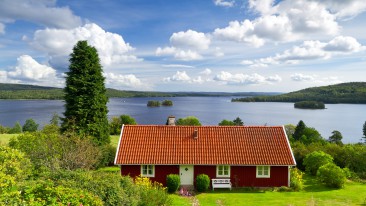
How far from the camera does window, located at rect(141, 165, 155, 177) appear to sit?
23.5 meters

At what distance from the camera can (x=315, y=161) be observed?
27156mm

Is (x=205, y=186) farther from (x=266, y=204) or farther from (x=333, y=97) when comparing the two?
(x=333, y=97)

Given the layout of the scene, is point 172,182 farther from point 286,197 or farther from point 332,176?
point 332,176

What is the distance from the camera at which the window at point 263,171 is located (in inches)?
928

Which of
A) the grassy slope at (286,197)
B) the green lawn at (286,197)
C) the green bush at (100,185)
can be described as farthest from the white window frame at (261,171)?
the green bush at (100,185)

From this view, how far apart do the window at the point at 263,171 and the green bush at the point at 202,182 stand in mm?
3930

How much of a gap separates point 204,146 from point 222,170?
225 cm

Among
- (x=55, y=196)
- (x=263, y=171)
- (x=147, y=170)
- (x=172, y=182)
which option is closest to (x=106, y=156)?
(x=147, y=170)

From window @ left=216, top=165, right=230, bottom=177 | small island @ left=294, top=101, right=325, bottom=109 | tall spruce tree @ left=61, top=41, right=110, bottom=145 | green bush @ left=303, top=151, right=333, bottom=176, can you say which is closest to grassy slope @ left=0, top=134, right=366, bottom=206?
window @ left=216, top=165, right=230, bottom=177

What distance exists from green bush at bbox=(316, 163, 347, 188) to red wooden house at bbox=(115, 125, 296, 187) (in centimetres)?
271

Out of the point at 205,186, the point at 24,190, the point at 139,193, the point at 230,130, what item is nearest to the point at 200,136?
the point at 230,130

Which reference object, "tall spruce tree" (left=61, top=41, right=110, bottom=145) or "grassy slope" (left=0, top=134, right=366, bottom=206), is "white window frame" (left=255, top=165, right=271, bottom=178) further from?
"tall spruce tree" (left=61, top=41, right=110, bottom=145)

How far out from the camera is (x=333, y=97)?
188875 mm

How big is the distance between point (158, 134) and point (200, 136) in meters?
3.33
